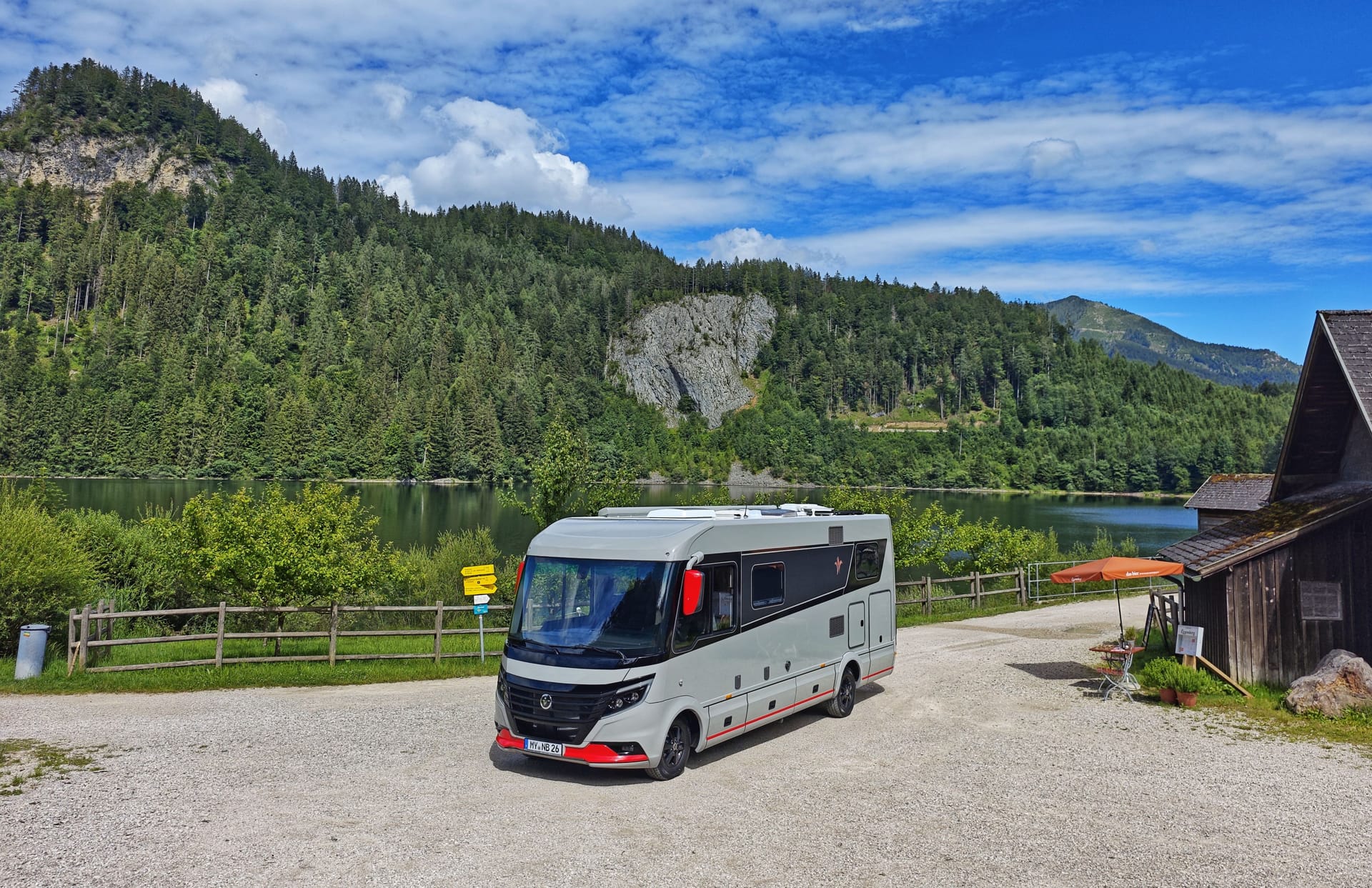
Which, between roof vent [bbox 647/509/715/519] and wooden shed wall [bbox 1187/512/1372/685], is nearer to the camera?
roof vent [bbox 647/509/715/519]

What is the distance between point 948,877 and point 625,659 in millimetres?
4116

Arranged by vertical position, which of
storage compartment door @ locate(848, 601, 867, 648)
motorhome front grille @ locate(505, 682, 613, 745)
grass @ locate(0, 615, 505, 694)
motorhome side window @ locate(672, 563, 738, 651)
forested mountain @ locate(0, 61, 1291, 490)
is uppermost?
forested mountain @ locate(0, 61, 1291, 490)

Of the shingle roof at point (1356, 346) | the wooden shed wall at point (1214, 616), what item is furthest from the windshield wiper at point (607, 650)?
the shingle roof at point (1356, 346)

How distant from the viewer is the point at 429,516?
7900 centimetres

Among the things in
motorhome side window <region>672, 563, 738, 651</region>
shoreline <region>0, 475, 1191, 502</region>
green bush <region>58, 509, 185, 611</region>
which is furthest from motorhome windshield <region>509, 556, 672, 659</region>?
shoreline <region>0, 475, 1191, 502</region>

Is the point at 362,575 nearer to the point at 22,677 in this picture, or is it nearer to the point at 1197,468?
the point at 22,677

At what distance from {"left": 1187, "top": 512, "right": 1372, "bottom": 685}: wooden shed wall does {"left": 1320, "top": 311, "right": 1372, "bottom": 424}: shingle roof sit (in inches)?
84.8

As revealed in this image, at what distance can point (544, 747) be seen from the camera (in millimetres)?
10297

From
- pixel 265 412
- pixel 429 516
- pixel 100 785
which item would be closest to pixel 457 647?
pixel 100 785

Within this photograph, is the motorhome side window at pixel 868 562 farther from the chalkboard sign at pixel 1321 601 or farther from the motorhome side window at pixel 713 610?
the chalkboard sign at pixel 1321 601

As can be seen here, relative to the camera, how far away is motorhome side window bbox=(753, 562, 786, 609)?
12.0 meters

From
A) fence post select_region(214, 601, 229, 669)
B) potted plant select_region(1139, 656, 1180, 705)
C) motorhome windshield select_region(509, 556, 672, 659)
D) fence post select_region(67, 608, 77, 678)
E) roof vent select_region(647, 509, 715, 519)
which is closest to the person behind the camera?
motorhome windshield select_region(509, 556, 672, 659)

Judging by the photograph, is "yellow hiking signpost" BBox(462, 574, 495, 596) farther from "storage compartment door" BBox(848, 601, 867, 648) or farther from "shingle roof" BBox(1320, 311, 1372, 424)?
"shingle roof" BBox(1320, 311, 1372, 424)

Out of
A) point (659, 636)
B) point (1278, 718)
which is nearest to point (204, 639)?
point (659, 636)
